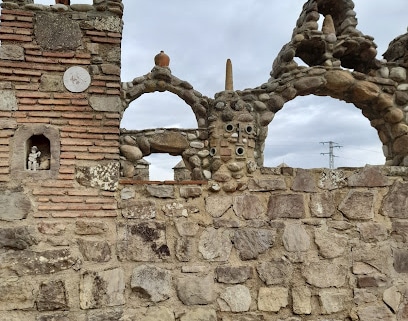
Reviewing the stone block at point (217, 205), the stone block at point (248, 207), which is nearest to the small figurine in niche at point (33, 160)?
the stone block at point (217, 205)

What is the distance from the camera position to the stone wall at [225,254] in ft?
11.9

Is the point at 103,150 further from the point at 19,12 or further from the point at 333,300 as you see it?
the point at 333,300

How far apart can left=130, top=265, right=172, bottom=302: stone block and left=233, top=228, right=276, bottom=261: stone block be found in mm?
728

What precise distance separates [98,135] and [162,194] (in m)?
0.80

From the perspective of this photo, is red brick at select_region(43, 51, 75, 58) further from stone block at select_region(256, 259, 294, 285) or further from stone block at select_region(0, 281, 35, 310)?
stone block at select_region(256, 259, 294, 285)

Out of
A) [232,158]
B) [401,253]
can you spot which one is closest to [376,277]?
[401,253]

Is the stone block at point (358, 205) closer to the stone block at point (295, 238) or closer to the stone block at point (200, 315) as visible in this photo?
the stone block at point (295, 238)

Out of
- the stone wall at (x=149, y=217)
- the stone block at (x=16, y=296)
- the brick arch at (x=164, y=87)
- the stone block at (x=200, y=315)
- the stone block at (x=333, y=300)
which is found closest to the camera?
the stone block at (x=16, y=296)

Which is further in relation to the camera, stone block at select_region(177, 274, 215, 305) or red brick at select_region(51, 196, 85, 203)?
stone block at select_region(177, 274, 215, 305)

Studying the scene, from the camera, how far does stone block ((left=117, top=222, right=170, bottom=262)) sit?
3854 mm

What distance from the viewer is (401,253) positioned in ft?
14.4

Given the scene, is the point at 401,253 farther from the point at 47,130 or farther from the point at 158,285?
the point at 47,130

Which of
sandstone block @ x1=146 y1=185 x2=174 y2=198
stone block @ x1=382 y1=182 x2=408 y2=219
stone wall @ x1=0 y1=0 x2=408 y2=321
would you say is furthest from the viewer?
stone block @ x1=382 y1=182 x2=408 y2=219

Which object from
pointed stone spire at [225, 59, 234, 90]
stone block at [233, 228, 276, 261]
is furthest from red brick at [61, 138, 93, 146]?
pointed stone spire at [225, 59, 234, 90]
